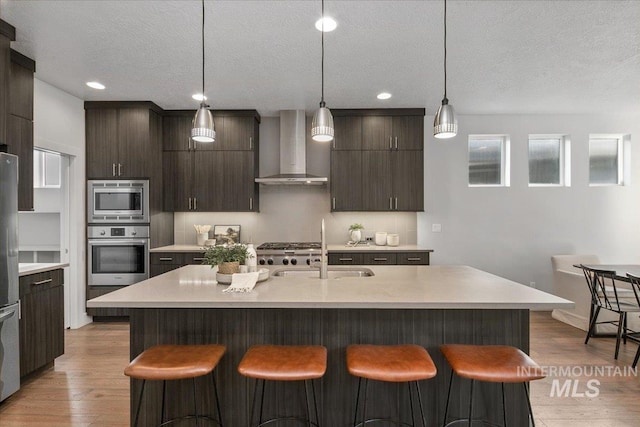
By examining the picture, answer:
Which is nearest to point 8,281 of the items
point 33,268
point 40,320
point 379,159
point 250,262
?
point 33,268

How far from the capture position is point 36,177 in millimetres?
4676

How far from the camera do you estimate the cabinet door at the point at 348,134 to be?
15.8 feet

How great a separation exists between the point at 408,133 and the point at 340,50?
203cm

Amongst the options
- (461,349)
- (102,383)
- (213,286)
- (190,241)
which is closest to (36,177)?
(190,241)

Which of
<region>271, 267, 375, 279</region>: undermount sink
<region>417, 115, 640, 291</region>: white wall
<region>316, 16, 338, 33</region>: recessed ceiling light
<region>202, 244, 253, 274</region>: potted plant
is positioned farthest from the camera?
<region>417, 115, 640, 291</region>: white wall

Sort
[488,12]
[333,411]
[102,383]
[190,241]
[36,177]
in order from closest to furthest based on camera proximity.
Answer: [333,411]
[488,12]
[102,383]
[36,177]
[190,241]

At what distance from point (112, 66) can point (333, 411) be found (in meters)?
3.56

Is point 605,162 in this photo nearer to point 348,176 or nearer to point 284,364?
point 348,176

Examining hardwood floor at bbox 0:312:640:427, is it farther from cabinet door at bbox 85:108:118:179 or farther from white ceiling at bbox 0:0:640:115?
white ceiling at bbox 0:0:640:115

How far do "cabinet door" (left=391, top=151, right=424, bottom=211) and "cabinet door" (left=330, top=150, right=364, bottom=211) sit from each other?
0.48 metres

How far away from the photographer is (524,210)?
516 centimetres

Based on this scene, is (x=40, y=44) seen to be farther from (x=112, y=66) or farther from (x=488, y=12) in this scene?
(x=488, y=12)

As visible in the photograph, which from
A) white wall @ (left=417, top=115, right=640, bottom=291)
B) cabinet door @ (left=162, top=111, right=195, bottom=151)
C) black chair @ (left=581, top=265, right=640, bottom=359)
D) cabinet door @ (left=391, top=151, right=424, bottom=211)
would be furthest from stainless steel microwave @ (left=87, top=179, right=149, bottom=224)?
black chair @ (left=581, top=265, right=640, bottom=359)

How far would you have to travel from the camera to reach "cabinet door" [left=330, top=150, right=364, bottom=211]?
15.9 feet
